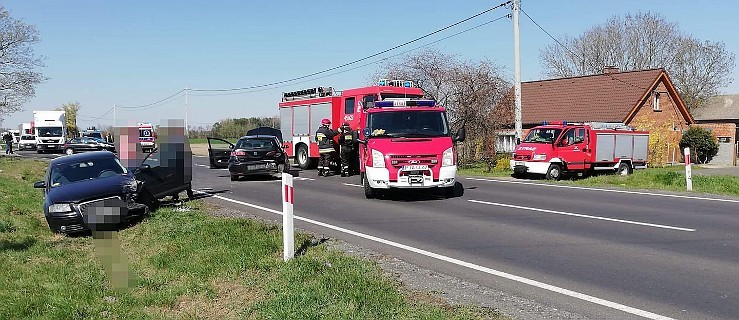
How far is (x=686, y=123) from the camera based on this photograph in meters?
42.7

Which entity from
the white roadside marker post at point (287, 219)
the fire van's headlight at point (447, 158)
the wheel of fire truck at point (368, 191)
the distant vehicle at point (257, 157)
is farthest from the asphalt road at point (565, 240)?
the distant vehicle at point (257, 157)

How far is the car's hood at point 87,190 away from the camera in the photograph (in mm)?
10805

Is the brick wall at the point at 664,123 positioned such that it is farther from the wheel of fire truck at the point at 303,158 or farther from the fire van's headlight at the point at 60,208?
Result: the fire van's headlight at the point at 60,208

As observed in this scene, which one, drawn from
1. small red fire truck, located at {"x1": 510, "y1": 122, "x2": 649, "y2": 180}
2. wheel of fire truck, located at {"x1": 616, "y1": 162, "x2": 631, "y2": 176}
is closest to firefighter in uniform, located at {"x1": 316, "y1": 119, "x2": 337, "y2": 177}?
small red fire truck, located at {"x1": 510, "y1": 122, "x2": 649, "y2": 180}

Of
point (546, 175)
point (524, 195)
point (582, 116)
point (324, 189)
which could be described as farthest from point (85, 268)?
point (582, 116)

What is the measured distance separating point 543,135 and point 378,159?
10.9 meters

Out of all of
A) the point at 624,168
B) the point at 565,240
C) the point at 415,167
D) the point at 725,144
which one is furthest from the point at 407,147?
the point at 725,144

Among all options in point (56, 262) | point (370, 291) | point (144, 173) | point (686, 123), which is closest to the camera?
point (370, 291)

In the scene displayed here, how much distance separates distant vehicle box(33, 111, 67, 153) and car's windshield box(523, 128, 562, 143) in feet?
141

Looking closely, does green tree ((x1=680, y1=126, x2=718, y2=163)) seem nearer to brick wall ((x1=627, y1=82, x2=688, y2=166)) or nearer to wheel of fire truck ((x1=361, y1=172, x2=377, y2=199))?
brick wall ((x1=627, y1=82, x2=688, y2=166))

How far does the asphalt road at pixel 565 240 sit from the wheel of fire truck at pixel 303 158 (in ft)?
30.7

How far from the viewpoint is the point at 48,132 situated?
5247cm

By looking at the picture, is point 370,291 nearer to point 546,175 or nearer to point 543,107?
point 546,175

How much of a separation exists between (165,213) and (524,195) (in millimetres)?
8510
